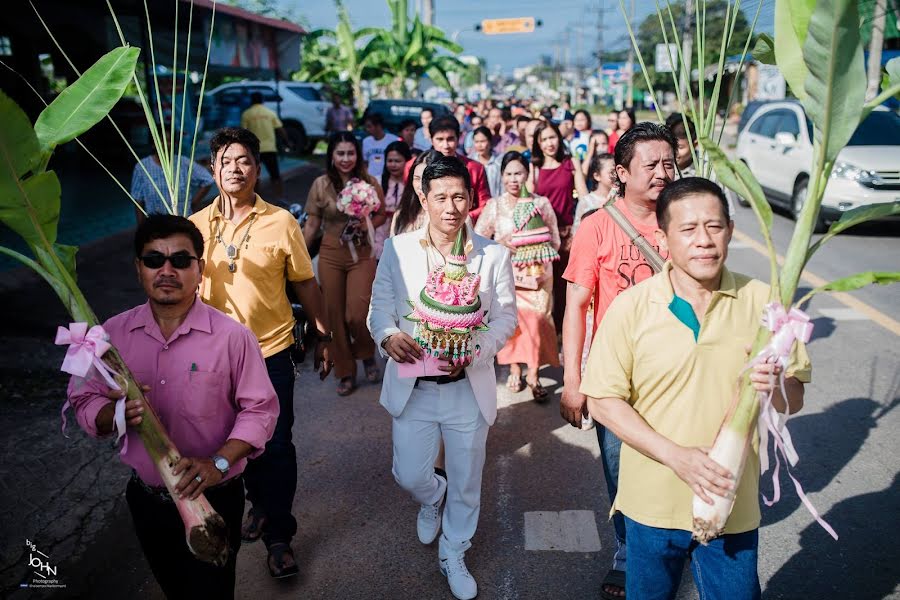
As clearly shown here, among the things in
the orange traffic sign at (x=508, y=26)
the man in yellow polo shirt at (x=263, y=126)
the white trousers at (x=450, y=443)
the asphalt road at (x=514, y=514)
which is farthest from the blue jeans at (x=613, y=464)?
the orange traffic sign at (x=508, y=26)

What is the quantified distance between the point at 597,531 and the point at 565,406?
1.09 metres

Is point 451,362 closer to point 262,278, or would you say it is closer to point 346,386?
point 262,278

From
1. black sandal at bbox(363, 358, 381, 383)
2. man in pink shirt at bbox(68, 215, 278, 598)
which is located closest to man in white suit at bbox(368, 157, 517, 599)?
man in pink shirt at bbox(68, 215, 278, 598)

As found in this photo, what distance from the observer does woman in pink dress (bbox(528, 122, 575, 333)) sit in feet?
22.0

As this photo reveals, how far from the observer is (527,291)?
5887 mm

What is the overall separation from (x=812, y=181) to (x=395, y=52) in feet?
85.7

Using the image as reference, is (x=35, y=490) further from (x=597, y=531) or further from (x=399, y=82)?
(x=399, y=82)

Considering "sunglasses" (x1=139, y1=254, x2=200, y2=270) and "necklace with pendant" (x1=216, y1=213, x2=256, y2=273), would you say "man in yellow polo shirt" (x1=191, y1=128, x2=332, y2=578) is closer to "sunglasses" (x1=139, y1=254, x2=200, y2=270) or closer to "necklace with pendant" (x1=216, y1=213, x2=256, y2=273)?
"necklace with pendant" (x1=216, y1=213, x2=256, y2=273)

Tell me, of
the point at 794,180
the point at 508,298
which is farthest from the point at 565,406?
the point at 794,180

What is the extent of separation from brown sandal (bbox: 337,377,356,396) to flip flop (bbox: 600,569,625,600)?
9.97ft

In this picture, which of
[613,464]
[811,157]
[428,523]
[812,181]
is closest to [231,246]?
[428,523]

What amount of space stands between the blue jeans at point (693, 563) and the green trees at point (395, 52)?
992 inches

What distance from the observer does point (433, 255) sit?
351cm

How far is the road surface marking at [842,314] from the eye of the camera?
7461 mm
